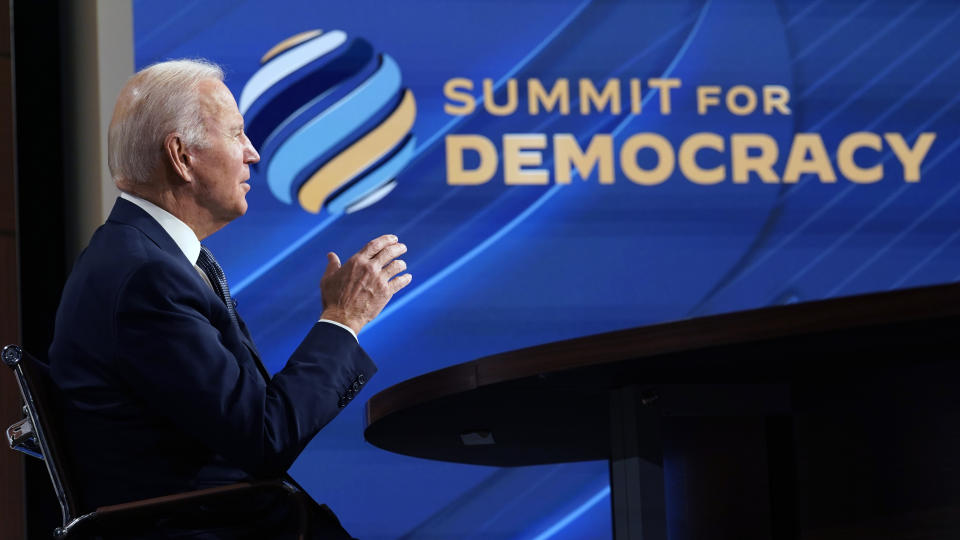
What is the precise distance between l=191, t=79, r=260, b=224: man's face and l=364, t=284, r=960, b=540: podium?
357mm

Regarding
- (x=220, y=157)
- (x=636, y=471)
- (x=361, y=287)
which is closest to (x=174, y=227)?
(x=220, y=157)

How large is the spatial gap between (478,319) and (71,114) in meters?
1.65

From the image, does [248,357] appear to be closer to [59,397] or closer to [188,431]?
[188,431]

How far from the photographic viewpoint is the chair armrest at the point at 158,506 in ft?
3.96

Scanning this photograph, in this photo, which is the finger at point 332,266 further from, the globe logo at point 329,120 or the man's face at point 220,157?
the globe logo at point 329,120

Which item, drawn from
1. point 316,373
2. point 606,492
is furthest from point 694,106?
point 316,373

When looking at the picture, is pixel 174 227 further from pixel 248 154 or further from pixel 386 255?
pixel 386 255

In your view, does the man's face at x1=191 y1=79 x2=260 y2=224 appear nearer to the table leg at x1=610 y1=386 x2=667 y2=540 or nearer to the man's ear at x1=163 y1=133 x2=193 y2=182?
the man's ear at x1=163 y1=133 x2=193 y2=182

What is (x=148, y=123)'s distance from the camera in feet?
4.62

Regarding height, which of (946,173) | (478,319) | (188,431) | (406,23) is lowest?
(188,431)

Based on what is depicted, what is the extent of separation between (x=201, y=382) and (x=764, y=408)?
68cm

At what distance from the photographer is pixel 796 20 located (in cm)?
403

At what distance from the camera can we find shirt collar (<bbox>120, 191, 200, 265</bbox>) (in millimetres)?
1401

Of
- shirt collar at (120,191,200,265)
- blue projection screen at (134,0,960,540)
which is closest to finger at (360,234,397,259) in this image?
shirt collar at (120,191,200,265)
